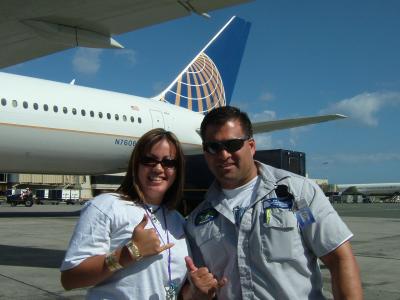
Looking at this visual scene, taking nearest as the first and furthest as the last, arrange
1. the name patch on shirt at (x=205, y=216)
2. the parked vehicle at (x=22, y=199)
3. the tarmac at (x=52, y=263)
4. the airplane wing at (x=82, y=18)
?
the name patch on shirt at (x=205, y=216) → the airplane wing at (x=82, y=18) → the tarmac at (x=52, y=263) → the parked vehicle at (x=22, y=199)

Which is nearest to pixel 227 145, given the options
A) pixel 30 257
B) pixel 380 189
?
pixel 30 257

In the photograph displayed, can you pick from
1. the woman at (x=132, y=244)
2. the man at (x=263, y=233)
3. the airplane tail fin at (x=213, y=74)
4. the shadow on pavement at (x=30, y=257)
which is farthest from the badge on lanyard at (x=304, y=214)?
the airplane tail fin at (x=213, y=74)

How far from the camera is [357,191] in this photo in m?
93.7

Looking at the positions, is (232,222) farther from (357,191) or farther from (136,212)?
(357,191)

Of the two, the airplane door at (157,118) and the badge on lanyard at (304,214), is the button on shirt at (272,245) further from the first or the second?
the airplane door at (157,118)

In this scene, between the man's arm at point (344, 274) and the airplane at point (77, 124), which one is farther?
the airplane at point (77, 124)

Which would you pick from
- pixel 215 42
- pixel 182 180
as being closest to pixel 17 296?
pixel 182 180

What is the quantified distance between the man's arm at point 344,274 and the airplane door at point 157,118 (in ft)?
51.4

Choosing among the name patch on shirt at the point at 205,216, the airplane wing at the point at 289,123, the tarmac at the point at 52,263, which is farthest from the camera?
the airplane wing at the point at 289,123

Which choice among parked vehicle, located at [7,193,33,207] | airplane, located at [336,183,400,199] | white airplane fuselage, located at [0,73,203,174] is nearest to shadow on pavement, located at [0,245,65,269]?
white airplane fuselage, located at [0,73,203,174]

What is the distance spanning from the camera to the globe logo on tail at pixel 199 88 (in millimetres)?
21820

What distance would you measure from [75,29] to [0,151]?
29.8 ft

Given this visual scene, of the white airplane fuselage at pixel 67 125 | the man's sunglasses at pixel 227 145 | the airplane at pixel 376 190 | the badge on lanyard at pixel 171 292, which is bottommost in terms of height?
the airplane at pixel 376 190

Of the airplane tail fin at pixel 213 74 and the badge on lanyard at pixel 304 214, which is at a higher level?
the airplane tail fin at pixel 213 74
